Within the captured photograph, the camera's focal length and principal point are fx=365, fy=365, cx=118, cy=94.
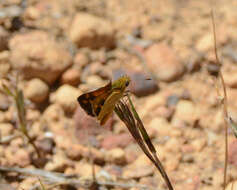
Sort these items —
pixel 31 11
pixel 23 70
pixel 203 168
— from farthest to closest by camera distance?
1. pixel 31 11
2. pixel 23 70
3. pixel 203 168

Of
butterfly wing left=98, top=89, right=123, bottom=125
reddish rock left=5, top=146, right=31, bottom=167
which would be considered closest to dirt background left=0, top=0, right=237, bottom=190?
reddish rock left=5, top=146, right=31, bottom=167

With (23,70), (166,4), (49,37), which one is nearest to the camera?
(23,70)

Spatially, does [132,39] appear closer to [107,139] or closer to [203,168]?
[107,139]

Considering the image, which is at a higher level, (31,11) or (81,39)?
(31,11)

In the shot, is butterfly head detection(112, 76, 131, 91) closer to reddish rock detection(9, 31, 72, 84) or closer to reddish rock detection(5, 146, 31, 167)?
reddish rock detection(5, 146, 31, 167)

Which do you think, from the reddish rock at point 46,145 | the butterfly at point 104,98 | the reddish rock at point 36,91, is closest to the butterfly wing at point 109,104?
the butterfly at point 104,98

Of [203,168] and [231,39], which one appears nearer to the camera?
[203,168]

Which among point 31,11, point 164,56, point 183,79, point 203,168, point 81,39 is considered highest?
point 31,11

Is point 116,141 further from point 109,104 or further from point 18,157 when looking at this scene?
point 109,104

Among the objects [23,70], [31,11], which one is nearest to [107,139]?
[23,70]
